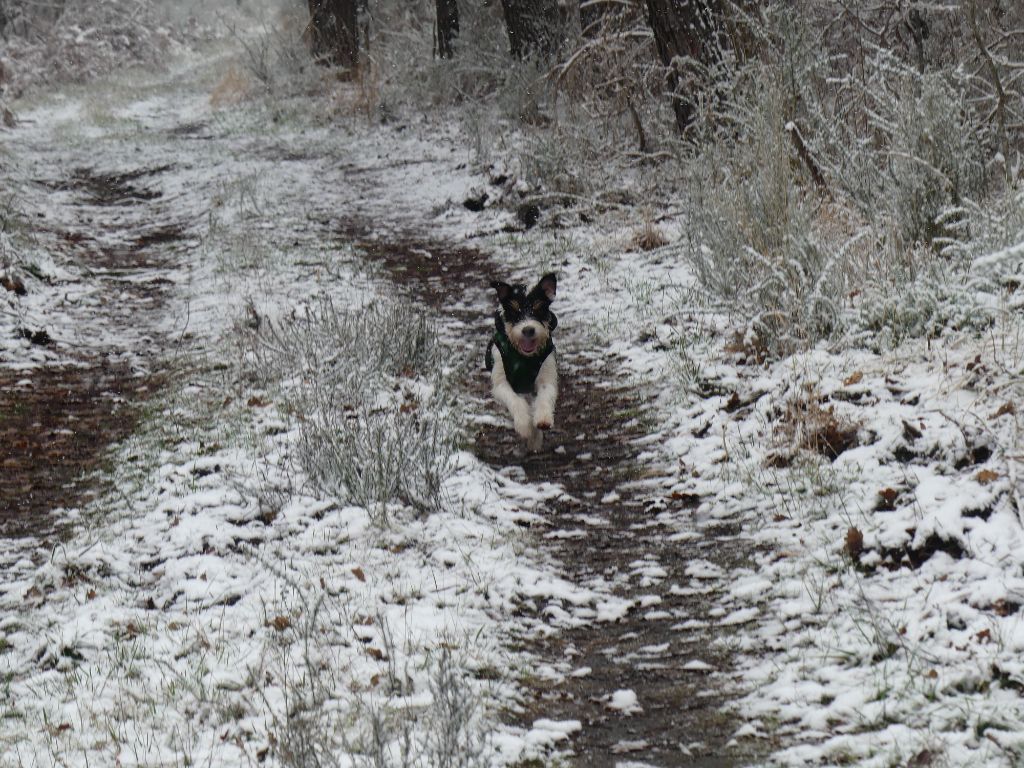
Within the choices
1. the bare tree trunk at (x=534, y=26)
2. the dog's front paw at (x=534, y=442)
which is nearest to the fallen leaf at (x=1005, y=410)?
the dog's front paw at (x=534, y=442)

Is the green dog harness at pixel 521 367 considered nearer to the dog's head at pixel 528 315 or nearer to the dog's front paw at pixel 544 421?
the dog's head at pixel 528 315

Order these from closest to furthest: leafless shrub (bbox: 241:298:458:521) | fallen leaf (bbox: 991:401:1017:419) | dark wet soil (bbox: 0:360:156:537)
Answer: fallen leaf (bbox: 991:401:1017:419) < leafless shrub (bbox: 241:298:458:521) < dark wet soil (bbox: 0:360:156:537)

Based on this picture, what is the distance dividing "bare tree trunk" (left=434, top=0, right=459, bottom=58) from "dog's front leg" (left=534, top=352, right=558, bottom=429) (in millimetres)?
12881

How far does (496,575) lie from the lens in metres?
4.56

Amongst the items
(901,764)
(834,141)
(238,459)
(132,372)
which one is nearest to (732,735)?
(901,764)

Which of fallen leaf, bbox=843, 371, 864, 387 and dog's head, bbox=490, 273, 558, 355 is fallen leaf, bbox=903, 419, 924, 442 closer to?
fallen leaf, bbox=843, 371, 864, 387

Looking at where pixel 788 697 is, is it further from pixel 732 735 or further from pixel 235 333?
pixel 235 333

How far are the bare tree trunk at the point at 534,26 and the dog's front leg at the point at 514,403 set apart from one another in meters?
9.85

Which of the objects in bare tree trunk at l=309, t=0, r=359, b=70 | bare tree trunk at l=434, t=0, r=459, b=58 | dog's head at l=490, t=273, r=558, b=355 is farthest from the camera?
bare tree trunk at l=309, t=0, r=359, b=70

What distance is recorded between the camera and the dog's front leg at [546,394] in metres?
6.08

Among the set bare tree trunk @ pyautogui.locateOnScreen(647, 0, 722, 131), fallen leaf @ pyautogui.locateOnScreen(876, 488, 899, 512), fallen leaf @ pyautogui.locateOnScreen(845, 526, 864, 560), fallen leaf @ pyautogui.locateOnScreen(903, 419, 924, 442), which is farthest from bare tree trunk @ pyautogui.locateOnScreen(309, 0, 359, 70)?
fallen leaf @ pyautogui.locateOnScreen(845, 526, 864, 560)

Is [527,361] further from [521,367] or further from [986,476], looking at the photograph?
[986,476]

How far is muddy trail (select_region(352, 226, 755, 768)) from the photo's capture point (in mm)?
3430

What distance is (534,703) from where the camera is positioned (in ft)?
12.0
